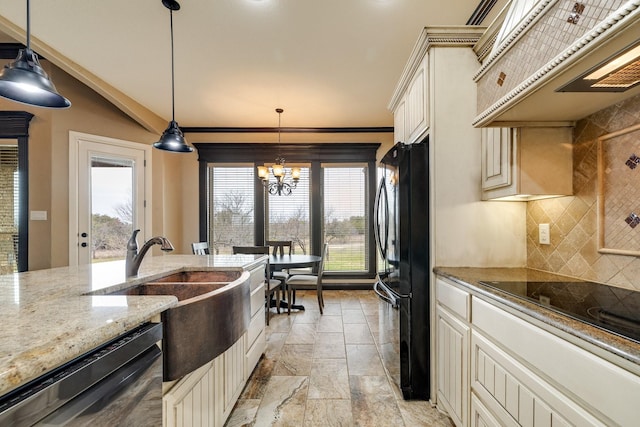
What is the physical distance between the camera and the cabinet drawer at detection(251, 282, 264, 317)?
7.16 ft

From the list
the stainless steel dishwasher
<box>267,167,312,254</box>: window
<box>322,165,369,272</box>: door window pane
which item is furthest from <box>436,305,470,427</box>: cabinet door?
<box>267,167,312,254</box>: window

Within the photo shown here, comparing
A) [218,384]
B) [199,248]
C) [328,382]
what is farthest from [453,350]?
[199,248]

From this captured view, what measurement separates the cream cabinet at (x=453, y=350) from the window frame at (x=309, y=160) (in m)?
3.27

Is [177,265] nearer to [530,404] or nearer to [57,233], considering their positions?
[530,404]

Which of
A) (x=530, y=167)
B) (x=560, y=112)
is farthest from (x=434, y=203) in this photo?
(x=560, y=112)

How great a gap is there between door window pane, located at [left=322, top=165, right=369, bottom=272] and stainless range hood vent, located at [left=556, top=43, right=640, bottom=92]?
4007mm

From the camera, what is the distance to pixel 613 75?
1065 mm

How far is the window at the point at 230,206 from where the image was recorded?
5.16m

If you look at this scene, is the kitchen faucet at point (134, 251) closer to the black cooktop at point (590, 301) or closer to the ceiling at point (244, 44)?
the black cooktop at point (590, 301)

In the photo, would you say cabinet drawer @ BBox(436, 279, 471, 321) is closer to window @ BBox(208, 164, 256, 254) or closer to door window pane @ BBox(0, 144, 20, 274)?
window @ BBox(208, 164, 256, 254)

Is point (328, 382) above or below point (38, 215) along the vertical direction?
below

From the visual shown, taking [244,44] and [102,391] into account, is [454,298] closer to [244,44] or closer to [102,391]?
[102,391]

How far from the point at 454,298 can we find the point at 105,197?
14.3 feet

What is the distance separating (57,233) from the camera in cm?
346
